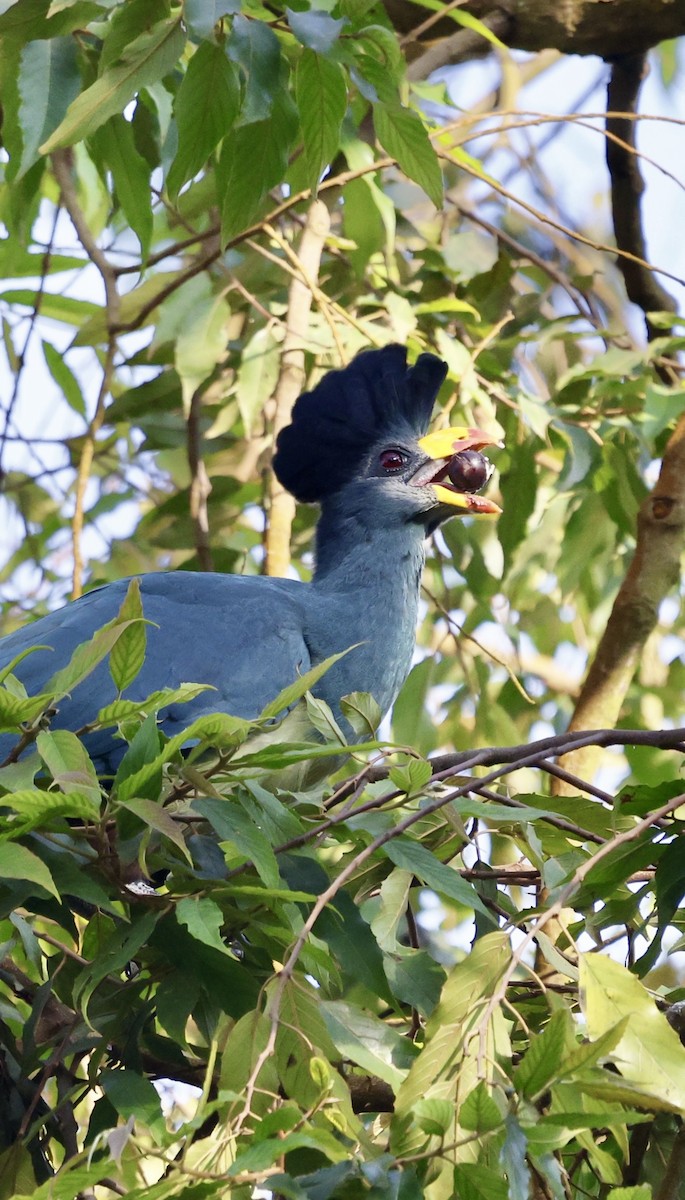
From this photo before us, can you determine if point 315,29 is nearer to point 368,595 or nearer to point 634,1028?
point 634,1028

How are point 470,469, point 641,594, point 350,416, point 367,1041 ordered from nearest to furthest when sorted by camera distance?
point 367,1041 < point 641,594 < point 470,469 < point 350,416

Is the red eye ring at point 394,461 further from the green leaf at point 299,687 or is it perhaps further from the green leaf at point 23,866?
the green leaf at point 23,866

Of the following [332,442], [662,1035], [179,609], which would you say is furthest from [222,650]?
[662,1035]

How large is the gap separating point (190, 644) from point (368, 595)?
58 centimetres

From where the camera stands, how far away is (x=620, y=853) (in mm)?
1908

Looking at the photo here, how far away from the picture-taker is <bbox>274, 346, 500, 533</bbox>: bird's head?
156 inches

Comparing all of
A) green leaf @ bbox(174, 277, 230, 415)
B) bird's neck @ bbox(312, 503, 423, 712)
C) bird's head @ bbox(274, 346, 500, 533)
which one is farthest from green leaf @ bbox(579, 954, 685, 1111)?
green leaf @ bbox(174, 277, 230, 415)

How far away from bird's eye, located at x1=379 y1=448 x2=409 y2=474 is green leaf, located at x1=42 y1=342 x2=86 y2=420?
3.55ft

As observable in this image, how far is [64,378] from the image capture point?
455 centimetres

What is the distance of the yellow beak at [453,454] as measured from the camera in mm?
A: 3834

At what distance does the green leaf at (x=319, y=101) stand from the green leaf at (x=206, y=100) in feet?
0.38

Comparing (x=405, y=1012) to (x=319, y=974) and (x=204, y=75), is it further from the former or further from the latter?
(x=204, y=75)

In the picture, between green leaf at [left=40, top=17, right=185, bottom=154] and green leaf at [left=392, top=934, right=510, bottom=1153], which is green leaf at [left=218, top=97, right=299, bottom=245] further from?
green leaf at [left=392, top=934, right=510, bottom=1153]

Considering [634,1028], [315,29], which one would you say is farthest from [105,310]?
[634,1028]
